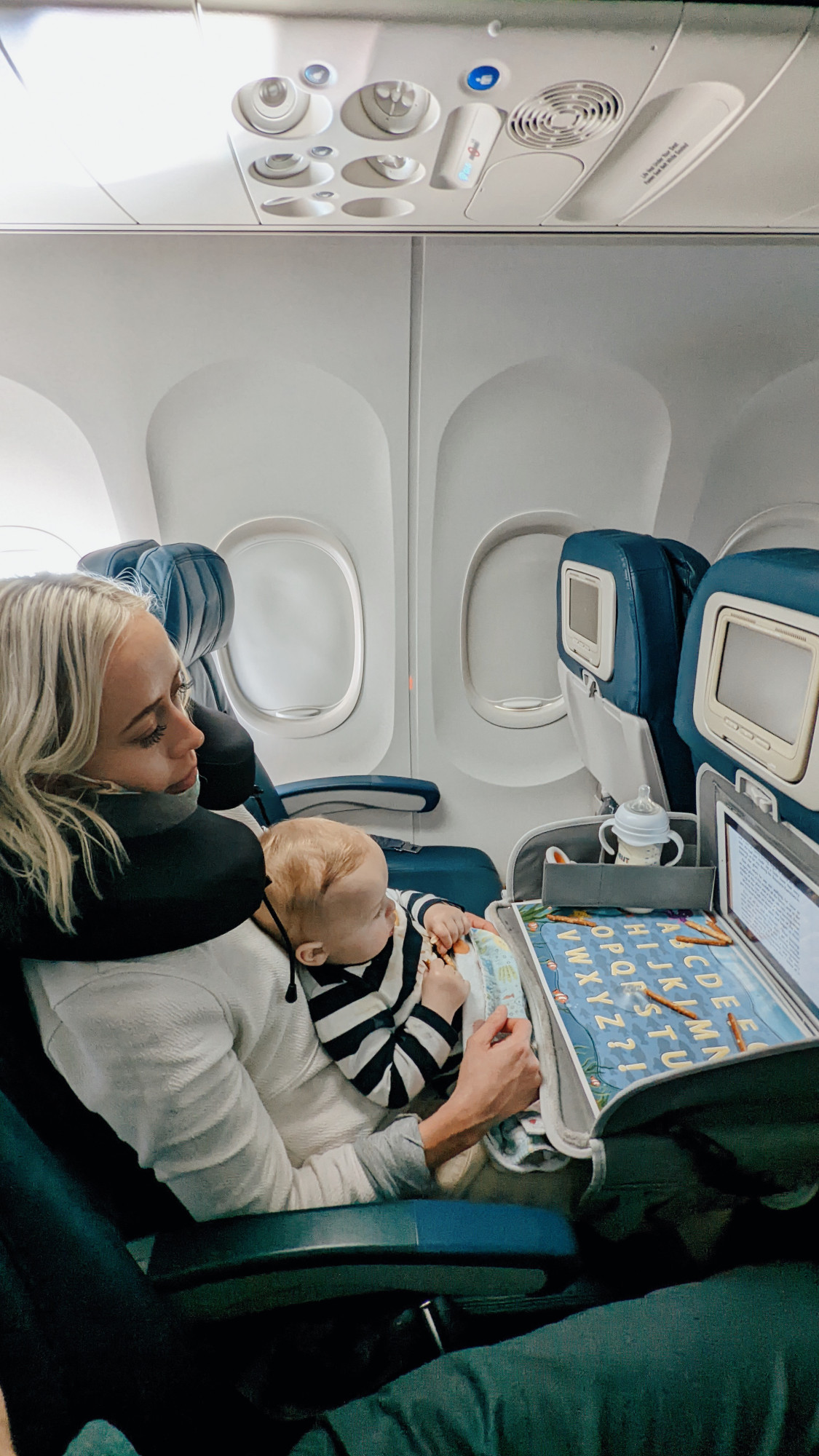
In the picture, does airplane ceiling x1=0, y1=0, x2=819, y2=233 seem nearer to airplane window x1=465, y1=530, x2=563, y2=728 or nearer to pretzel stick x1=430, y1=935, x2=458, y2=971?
airplane window x1=465, y1=530, x2=563, y2=728

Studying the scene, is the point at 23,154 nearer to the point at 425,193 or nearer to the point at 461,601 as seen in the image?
the point at 425,193

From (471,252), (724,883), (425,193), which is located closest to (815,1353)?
(724,883)

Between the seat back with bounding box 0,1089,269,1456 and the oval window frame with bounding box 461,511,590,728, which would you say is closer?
the seat back with bounding box 0,1089,269,1456

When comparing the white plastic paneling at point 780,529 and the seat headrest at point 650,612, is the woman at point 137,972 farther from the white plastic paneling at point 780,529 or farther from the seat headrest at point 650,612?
the white plastic paneling at point 780,529

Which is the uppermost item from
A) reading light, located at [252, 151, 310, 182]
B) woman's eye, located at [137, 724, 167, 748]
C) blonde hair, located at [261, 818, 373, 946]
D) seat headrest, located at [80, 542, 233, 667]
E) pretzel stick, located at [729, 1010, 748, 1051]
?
reading light, located at [252, 151, 310, 182]

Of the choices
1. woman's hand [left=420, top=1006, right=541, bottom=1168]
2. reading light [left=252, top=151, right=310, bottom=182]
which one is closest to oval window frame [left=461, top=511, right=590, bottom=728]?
reading light [left=252, top=151, right=310, bottom=182]

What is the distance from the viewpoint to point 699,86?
127 centimetres

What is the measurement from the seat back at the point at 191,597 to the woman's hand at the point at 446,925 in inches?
21.2

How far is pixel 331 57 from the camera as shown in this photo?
1.16 m

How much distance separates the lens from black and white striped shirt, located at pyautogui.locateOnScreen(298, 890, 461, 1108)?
1144 millimetres

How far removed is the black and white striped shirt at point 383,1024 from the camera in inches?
45.0

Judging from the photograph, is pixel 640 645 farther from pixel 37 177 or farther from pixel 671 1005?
pixel 37 177

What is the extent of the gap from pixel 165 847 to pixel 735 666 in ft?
3.35

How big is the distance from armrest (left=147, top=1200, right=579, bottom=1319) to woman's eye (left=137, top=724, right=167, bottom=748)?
66 centimetres
